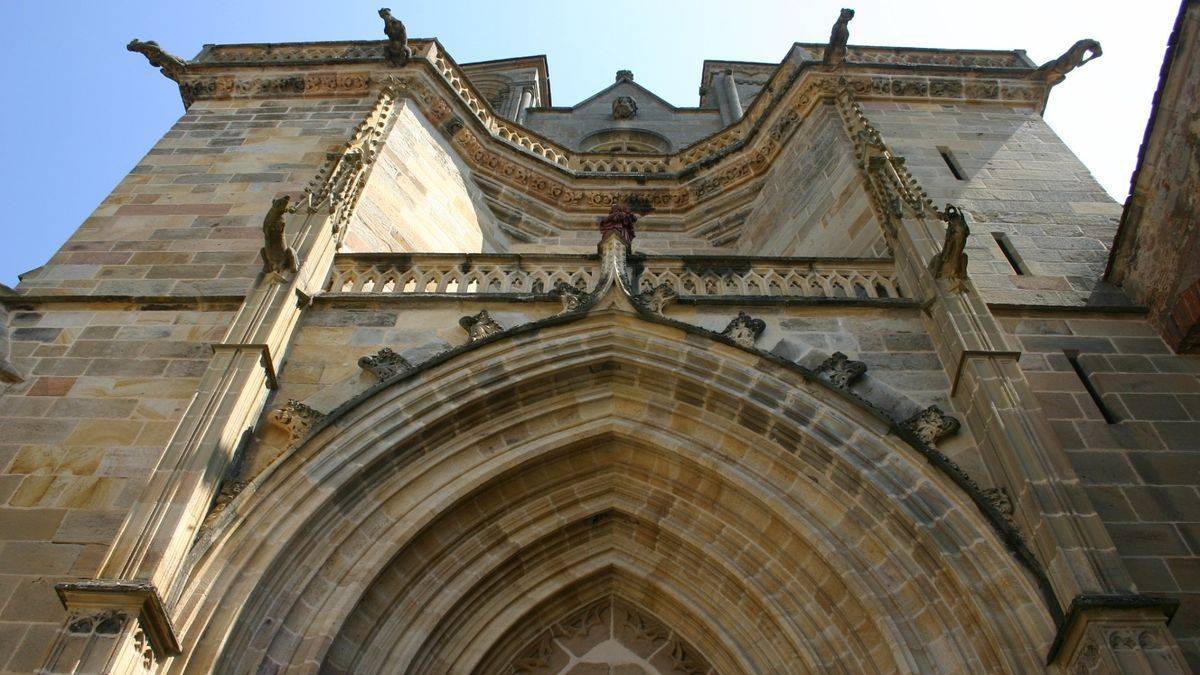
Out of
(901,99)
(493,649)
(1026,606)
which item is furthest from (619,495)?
(901,99)

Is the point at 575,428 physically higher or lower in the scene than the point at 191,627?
higher

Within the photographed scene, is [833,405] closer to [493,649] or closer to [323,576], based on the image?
[493,649]

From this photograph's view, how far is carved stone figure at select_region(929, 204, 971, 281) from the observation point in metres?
7.73

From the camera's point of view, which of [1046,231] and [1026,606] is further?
[1046,231]

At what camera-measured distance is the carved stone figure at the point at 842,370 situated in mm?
7184

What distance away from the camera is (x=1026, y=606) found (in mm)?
5355

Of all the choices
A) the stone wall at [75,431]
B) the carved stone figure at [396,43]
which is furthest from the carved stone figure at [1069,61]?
the stone wall at [75,431]

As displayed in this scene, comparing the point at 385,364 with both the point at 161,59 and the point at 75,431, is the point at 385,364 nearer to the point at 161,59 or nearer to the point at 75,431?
the point at 75,431

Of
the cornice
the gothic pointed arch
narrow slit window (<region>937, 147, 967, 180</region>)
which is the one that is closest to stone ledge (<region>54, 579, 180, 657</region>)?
the gothic pointed arch

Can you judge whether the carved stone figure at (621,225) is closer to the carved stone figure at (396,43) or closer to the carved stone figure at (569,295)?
the carved stone figure at (569,295)

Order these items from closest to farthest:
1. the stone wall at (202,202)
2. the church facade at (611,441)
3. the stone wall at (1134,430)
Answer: the church facade at (611,441) → the stone wall at (1134,430) → the stone wall at (202,202)

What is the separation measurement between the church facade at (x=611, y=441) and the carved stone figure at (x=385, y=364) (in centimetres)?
3

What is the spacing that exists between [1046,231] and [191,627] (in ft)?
27.1

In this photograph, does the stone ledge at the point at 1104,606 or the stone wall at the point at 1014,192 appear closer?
the stone ledge at the point at 1104,606
